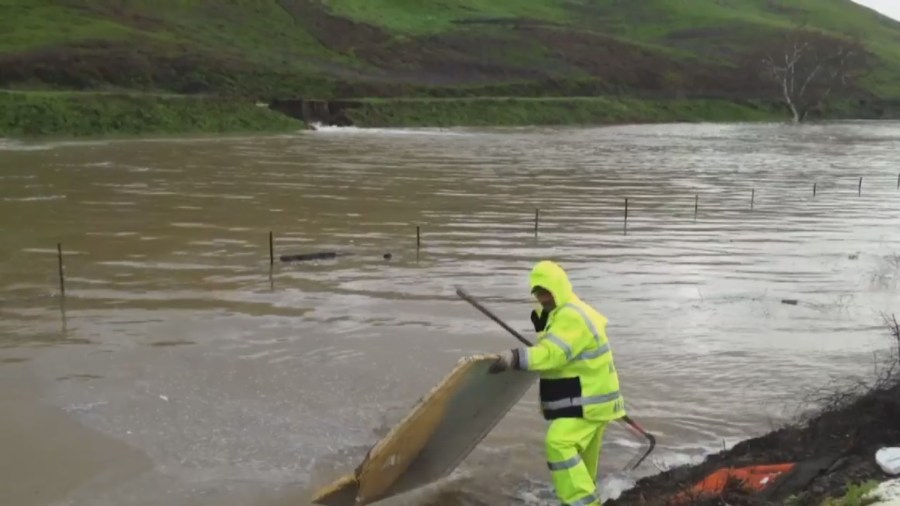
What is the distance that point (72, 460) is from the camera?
755cm

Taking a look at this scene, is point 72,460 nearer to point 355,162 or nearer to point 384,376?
point 384,376

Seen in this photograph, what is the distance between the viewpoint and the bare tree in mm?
95750

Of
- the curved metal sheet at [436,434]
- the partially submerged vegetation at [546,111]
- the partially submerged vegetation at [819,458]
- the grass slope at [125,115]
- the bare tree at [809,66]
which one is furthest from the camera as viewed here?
the bare tree at [809,66]

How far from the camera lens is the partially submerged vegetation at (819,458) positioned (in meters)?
5.71

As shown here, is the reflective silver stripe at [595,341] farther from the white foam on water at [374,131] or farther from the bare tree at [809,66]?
the bare tree at [809,66]

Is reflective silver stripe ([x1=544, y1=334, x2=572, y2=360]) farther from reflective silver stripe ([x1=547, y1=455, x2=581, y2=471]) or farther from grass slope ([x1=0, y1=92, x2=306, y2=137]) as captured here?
grass slope ([x1=0, y1=92, x2=306, y2=137])

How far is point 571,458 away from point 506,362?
722 millimetres

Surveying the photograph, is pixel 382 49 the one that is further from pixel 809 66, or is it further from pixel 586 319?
pixel 586 319

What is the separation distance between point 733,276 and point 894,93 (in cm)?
10866

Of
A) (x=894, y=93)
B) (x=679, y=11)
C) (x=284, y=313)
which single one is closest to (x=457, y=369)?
(x=284, y=313)

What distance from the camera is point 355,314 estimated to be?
488 inches

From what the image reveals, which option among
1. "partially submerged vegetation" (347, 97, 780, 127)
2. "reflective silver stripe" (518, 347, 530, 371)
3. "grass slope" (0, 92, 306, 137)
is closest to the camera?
"reflective silver stripe" (518, 347, 530, 371)

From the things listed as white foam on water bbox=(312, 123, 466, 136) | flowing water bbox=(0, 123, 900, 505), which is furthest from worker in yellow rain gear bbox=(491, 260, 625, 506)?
white foam on water bbox=(312, 123, 466, 136)

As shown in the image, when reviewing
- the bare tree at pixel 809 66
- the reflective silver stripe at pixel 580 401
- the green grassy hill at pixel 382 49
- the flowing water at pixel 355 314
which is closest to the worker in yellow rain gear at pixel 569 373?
the reflective silver stripe at pixel 580 401
